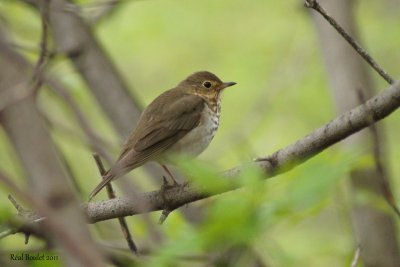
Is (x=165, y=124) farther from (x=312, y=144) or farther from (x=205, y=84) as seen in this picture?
(x=312, y=144)

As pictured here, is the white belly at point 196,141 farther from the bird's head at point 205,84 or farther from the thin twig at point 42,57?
the thin twig at point 42,57

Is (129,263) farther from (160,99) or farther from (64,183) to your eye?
(160,99)

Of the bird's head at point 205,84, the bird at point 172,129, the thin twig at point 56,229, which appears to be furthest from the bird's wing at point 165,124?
the thin twig at point 56,229

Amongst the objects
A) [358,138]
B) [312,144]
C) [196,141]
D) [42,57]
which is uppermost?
[42,57]

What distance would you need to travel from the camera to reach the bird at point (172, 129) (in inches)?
202

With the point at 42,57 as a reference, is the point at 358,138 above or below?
below

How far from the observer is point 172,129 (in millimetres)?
5527

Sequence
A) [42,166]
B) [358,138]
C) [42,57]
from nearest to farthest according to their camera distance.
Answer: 1. [42,166]
2. [42,57]
3. [358,138]

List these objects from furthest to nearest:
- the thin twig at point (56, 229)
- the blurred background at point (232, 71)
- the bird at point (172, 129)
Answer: the blurred background at point (232, 71) → the bird at point (172, 129) → the thin twig at point (56, 229)

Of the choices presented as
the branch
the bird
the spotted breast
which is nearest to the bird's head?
the bird

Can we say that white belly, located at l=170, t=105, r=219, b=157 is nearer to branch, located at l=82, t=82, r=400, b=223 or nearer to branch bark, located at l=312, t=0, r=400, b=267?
branch bark, located at l=312, t=0, r=400, b=267

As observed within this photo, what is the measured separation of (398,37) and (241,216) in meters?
7.49

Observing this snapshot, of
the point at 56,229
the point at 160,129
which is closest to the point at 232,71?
the point at 160,129

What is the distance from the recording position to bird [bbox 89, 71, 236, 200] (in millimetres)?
5129
